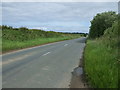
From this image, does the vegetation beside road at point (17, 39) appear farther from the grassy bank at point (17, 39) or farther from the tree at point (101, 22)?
the tree at point (101, 22)

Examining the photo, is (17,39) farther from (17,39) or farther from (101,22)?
(101,22)

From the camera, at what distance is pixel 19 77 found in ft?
29.4

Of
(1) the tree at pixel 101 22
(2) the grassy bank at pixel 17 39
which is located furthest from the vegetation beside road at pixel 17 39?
(1) the tree at pixel 101 22

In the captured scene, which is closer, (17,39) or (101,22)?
(17,39)

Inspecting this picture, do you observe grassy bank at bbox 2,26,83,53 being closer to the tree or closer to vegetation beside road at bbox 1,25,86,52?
vegetation beside road at bbox 1,25,86,52

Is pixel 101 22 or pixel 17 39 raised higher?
pixel 101 22

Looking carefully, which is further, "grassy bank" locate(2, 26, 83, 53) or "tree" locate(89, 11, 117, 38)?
"tree" locate(89, 11, 117, 38)

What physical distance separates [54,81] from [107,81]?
2219mm

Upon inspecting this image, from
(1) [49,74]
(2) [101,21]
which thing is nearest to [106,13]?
(2) [101,21]

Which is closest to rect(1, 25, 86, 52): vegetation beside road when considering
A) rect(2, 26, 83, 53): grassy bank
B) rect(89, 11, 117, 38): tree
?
rect(2, 26, 83, 53): grassy bank

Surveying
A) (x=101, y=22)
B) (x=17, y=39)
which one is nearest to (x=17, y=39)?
(x=17, y=39)

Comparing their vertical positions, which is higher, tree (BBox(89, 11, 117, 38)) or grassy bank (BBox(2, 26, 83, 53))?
tree (BBox(89, 11, 117, 38))

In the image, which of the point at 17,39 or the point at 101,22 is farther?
the point at 101,22

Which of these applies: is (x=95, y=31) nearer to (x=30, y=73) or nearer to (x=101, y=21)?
(x=101, y=21)
